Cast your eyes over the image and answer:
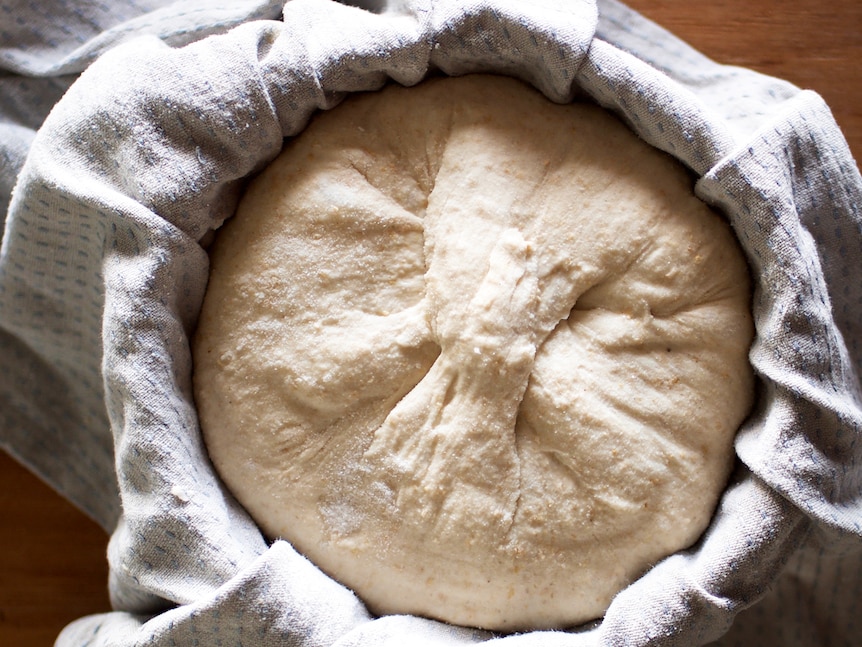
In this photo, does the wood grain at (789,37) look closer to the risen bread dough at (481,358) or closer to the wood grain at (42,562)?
the risen bread dough at (481,358)

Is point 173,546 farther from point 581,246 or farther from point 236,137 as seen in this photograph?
point 581,246

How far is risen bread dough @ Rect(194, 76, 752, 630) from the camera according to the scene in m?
0.87

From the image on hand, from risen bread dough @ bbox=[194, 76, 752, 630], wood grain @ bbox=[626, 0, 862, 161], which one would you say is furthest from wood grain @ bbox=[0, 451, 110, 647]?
wood grain @ bbox=[626, 0, 862, 161]

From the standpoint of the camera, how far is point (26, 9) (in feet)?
3.41

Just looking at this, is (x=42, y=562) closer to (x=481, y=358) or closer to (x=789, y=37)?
(x=481, y=358)

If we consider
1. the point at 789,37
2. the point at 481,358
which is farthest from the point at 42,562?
the point at 789,37

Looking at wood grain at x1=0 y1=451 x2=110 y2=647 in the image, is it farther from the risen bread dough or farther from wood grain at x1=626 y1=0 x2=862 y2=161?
wood grain at x1=626 y1=0 x2=862 y2=161

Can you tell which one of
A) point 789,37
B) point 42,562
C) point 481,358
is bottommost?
point 42,562

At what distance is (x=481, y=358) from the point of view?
84 centimetres

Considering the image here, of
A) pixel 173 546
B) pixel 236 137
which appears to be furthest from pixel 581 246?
pixel 173 546

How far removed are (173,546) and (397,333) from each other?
0.32 m

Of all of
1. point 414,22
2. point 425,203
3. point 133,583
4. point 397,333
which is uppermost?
point 414,22

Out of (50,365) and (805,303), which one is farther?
(50,365)

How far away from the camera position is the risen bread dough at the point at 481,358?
0.87 metres
